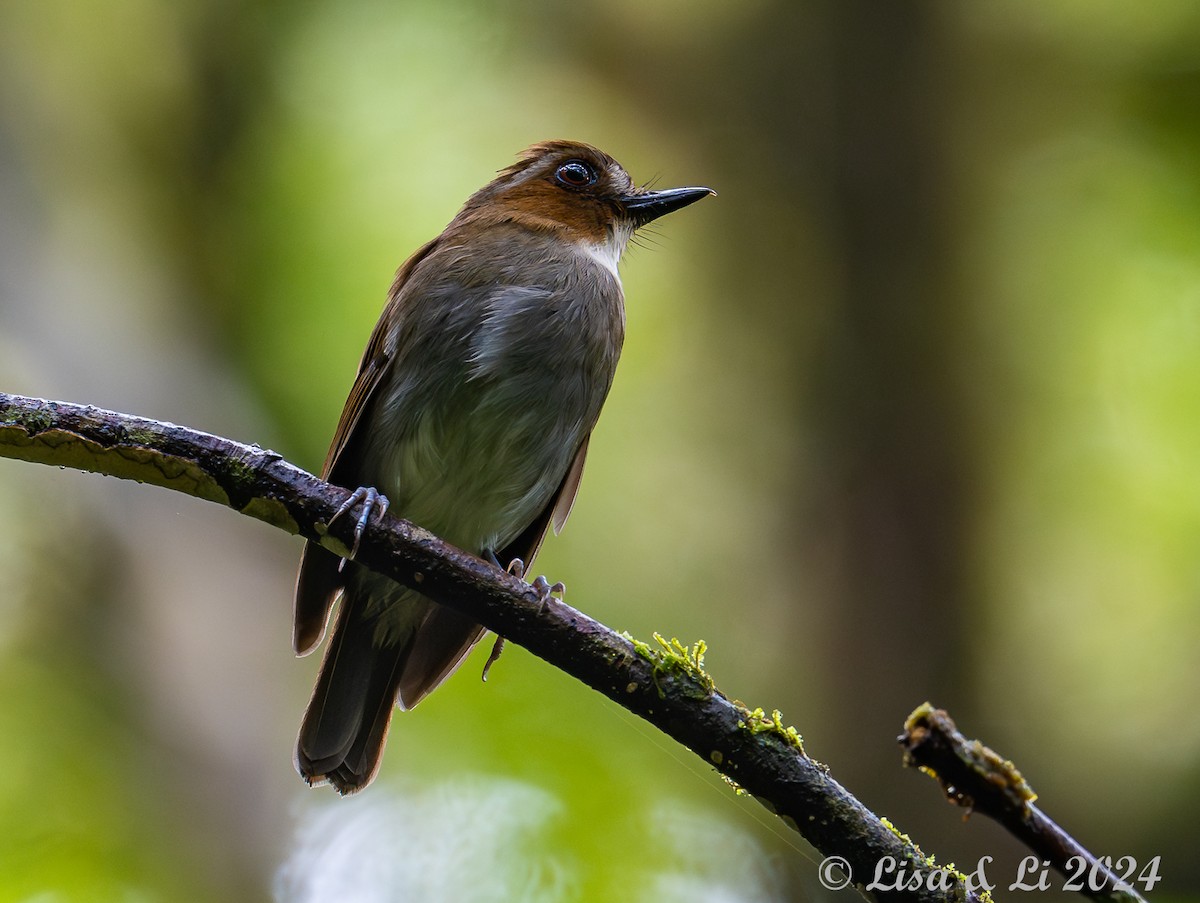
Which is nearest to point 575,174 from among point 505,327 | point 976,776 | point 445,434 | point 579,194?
point 579,194

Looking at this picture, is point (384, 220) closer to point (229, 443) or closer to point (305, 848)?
point (305, 848)

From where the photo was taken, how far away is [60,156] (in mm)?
5961

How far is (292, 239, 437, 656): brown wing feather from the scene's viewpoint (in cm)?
Answer: 345

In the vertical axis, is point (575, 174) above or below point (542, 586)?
above

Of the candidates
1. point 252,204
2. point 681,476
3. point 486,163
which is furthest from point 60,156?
point 681,476

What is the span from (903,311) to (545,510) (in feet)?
7.22

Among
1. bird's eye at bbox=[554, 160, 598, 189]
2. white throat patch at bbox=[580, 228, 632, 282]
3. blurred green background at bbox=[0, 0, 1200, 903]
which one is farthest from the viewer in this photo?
blurred green background at bbox=[0, 0, 1200, 903]

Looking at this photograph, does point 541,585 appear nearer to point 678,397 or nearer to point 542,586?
point 542,586

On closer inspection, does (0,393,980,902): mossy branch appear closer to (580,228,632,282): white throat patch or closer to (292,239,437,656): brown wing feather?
(292,239,437,656): brown wing feather

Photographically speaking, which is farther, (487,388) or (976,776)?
(487,388)

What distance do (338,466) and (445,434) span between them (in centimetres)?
41

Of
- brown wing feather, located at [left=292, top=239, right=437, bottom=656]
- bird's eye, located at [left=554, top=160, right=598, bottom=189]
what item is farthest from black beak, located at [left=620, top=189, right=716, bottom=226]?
brown wing feather, located at [left=292, top=239, right=437, bottom=656]

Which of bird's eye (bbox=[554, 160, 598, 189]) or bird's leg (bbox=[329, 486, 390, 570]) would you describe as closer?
bird's leg (bbox=[329, 486, 390, 570])

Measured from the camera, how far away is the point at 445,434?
11.6ft
